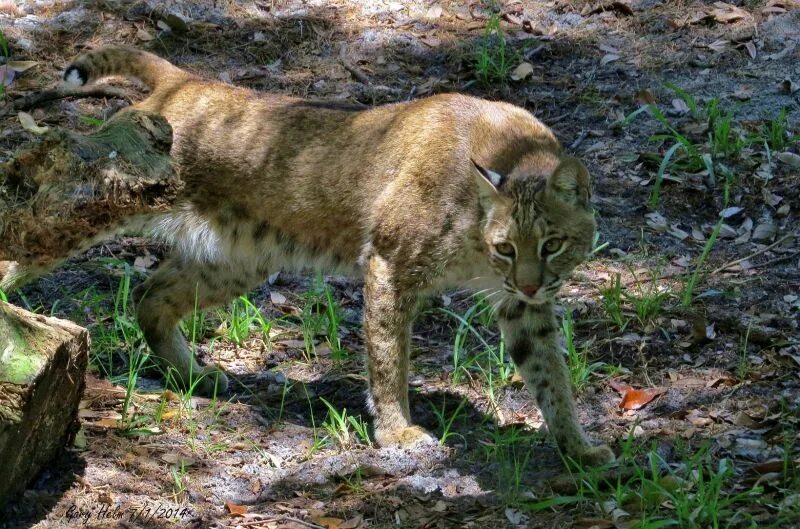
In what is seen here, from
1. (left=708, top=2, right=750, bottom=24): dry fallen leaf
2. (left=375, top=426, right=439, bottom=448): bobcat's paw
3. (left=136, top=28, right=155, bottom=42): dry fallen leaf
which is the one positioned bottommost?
(left=375, top=426, right=439, bottom=448): bobcat's paw

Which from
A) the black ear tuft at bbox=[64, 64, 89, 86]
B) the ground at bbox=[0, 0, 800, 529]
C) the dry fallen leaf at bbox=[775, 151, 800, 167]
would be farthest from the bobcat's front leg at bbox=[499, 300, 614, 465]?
the dry fallen leaf at bbox=[775, 151, 800, 167]

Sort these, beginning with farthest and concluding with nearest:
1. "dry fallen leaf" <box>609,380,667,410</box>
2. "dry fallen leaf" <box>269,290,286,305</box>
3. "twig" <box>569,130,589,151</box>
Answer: "twig" <box>569,130,589,151</box>
"dry fallen leaf" <box>269,290,286,305</box>
"dry fallen leaf" <box>609,380,667,410</box>

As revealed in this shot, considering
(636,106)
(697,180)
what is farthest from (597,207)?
(636,106)

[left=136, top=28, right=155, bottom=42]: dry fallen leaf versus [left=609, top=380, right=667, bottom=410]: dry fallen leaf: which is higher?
[left=136, top=28, right=155, bottom=42]: dry fallen leaf

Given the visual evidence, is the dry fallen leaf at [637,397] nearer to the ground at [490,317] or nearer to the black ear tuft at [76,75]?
the ground at [490,317]

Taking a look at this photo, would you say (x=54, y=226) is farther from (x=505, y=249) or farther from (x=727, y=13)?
(x=727, y=13)

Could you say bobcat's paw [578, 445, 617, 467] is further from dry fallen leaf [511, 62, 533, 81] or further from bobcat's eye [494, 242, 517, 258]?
dry fallen leaf [511, 62, 533, 81]

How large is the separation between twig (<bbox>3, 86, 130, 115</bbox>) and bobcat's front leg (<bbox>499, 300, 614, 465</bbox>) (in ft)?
11.4

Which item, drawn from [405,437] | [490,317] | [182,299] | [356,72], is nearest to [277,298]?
[182,299]

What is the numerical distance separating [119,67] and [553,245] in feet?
8.40

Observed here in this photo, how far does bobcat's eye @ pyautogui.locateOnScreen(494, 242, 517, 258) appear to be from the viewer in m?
4.67

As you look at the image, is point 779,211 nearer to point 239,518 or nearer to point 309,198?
point 309,198

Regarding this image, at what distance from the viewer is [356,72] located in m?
8.20

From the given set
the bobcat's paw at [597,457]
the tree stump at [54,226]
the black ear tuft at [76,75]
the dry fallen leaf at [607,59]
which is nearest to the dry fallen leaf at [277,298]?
the tree stump at [54,226]
